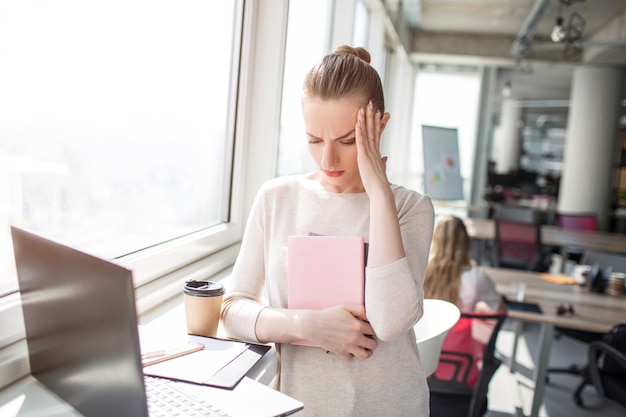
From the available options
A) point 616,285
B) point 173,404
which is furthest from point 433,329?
point 616,285

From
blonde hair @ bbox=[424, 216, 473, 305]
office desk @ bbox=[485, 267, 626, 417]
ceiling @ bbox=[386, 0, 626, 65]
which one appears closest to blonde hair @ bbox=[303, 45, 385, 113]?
blonde hair @ bbox=[424, 216, 473, 305]

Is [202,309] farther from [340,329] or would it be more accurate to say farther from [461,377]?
[461,377]

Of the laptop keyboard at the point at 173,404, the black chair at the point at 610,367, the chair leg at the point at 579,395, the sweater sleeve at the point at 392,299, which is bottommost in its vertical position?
the chair leg at the point at 579,395

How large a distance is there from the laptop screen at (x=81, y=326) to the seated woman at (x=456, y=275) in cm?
205

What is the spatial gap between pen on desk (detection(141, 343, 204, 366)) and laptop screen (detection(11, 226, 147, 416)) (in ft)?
0.50

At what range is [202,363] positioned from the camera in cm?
101

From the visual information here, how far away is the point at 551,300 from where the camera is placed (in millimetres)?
3111

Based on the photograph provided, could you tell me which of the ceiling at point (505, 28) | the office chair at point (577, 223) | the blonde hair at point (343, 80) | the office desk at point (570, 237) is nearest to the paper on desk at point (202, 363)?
the blonde hair at point (343, 80)

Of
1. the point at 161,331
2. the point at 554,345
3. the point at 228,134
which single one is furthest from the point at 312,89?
the point at 554,345

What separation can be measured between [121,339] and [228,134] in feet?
5.55

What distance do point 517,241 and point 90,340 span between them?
4772 millimetres

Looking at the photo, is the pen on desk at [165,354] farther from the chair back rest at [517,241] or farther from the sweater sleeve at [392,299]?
the chair back rest at [517,241]

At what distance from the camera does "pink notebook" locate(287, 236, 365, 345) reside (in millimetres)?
1146

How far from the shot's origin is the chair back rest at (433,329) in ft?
5.19
